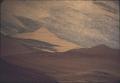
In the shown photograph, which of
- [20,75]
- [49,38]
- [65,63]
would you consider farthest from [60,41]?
[20,75]

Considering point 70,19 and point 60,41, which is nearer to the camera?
point 60,41

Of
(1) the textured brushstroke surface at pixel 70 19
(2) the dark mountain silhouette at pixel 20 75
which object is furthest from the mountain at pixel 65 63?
(1) the textured brushstroke surface at pixel 70 19

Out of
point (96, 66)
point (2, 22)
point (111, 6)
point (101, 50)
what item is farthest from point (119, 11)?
point (2, 22)

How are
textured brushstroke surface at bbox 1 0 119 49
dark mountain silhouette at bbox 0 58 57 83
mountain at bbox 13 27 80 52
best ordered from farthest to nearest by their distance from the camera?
textured brushstroke surface at bbox 1 0 119 49
mountain at bbox 13 27 80 52
dark mountain silhouette at bbox 0 58 57 83

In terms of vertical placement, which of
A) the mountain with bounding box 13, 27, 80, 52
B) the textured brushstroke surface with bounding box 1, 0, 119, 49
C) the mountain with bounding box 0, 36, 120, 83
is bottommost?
the mountain with bounding box 0, 36, 120, 83

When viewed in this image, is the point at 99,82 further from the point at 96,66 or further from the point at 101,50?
the point at 101,50

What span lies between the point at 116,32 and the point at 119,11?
0.99 feet

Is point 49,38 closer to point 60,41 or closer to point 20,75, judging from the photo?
point 60,41

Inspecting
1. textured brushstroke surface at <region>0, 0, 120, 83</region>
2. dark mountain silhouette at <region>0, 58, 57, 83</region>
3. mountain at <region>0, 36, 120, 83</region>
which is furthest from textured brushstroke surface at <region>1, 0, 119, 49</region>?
dark mountain silhouette at <region>0, 58, 57, 83</region>

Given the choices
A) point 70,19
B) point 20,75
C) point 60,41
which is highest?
point 70,19

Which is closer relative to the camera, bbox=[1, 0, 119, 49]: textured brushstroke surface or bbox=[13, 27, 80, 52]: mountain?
bbox=[13, 27, 80, 52]: mountain

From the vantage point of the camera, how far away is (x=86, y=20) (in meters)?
2.71

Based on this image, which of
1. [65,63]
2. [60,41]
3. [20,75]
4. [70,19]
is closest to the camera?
[20,75]

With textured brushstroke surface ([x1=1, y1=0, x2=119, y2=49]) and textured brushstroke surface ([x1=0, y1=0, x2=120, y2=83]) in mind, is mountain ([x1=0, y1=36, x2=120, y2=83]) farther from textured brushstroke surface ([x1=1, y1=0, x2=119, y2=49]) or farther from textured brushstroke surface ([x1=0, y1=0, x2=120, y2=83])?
textured brushstroke surface ([x1=1, y1=0, x2=119, y2=49])
